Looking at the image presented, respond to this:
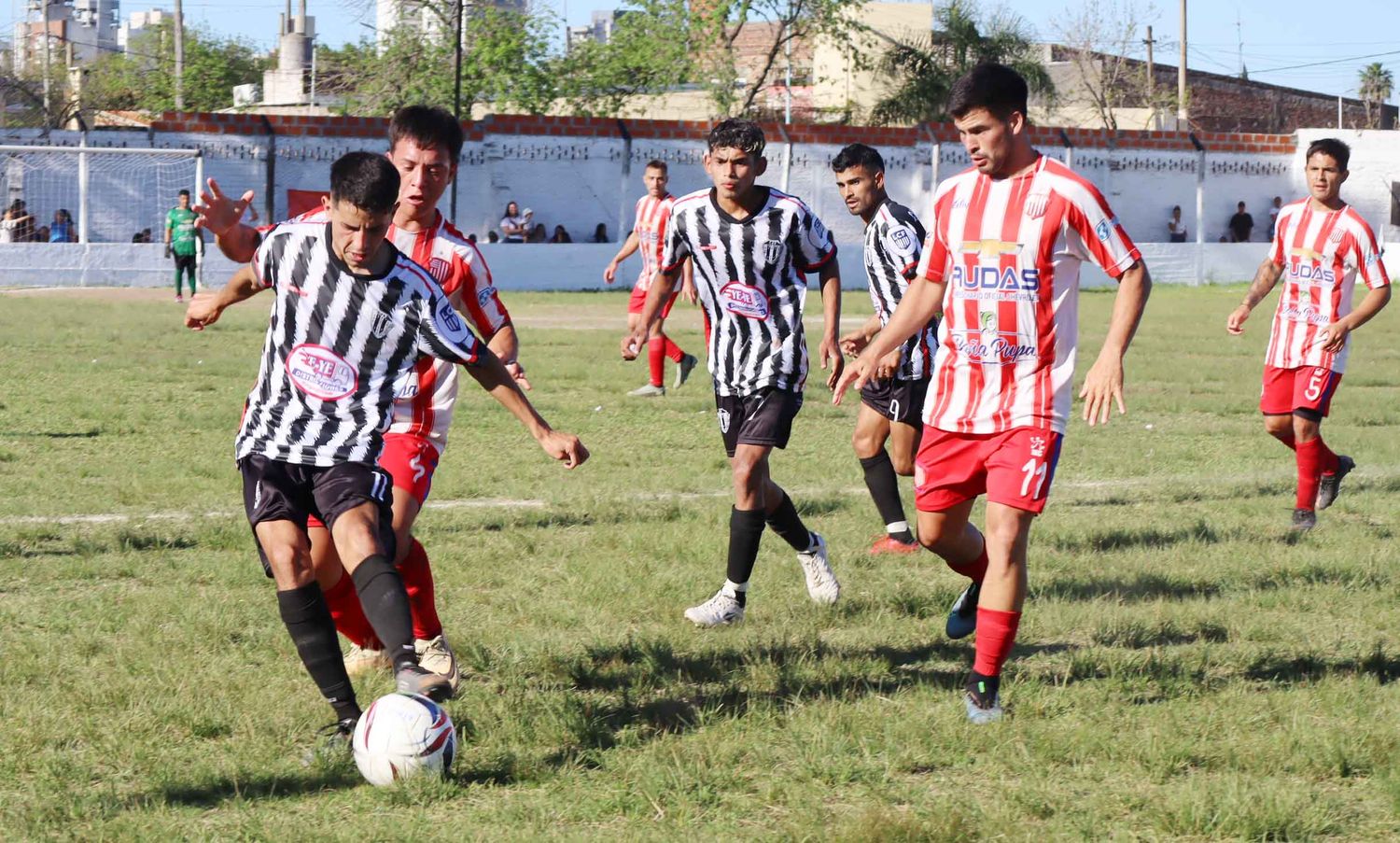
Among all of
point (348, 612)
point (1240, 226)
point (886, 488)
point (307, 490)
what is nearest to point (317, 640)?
point (307, 490)

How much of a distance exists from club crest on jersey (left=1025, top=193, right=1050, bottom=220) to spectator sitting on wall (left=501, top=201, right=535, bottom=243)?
27.7 m

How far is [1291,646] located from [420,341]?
334cm

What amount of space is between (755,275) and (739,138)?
56 centimetres

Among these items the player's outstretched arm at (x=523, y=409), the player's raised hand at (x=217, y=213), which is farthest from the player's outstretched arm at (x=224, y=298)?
the player's outstretched arm at (x=523, y=409)

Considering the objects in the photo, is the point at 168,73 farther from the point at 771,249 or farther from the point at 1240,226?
the point at 771,249

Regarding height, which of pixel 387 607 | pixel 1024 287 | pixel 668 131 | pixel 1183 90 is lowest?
pixel 387 607

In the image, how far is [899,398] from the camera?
306 inches

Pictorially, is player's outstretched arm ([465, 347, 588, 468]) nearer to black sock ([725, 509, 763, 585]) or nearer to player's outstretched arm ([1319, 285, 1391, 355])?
black sock ([725, 509, 763, 585])

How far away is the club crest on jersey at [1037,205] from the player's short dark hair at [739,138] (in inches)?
60.4

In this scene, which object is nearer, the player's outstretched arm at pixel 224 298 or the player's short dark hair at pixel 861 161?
the player's outstretched arm at pixel 224 298

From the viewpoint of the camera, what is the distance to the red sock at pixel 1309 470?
28.1 ft

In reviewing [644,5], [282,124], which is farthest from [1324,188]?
[644,5]

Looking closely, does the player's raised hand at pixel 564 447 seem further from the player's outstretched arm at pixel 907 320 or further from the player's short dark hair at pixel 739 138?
the player's short dark hair at pixel 739 138

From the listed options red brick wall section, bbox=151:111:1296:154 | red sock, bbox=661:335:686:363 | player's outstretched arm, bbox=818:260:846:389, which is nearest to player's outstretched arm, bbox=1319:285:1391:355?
player's outstretched arm, bbox=818:260:846:389
